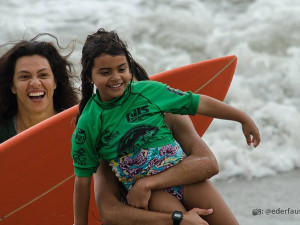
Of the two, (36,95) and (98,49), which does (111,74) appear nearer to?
(98,49)

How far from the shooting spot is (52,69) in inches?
100

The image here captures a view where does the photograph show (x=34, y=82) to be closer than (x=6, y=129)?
Yes

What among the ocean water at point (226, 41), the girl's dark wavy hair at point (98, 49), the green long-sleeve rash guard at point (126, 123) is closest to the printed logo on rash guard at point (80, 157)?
the green long-sleeve rash guard at point (126, 123)

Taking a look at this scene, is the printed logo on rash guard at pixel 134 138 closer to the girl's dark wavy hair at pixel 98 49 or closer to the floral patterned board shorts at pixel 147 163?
the floral patterned board shorts at pixel 147 163

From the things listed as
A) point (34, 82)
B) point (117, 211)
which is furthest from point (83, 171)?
point (34, 82)

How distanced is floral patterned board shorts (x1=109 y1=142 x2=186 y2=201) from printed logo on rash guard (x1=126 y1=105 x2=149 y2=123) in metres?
0.09

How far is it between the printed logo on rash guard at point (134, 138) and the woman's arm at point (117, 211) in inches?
7.4

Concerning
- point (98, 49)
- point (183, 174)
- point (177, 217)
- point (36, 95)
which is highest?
point (98, 49)

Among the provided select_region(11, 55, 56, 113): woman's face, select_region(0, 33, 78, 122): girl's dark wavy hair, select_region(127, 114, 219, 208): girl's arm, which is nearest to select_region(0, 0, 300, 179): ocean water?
select_region(0, 33, 78, 122): girl's dark wavy hair

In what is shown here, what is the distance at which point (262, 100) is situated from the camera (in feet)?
14.8

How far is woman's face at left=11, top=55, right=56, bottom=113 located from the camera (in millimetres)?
2428

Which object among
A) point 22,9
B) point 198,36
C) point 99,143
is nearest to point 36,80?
point 99,143

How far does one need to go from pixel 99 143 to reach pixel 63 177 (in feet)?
2.92

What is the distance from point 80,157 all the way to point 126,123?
171mm
